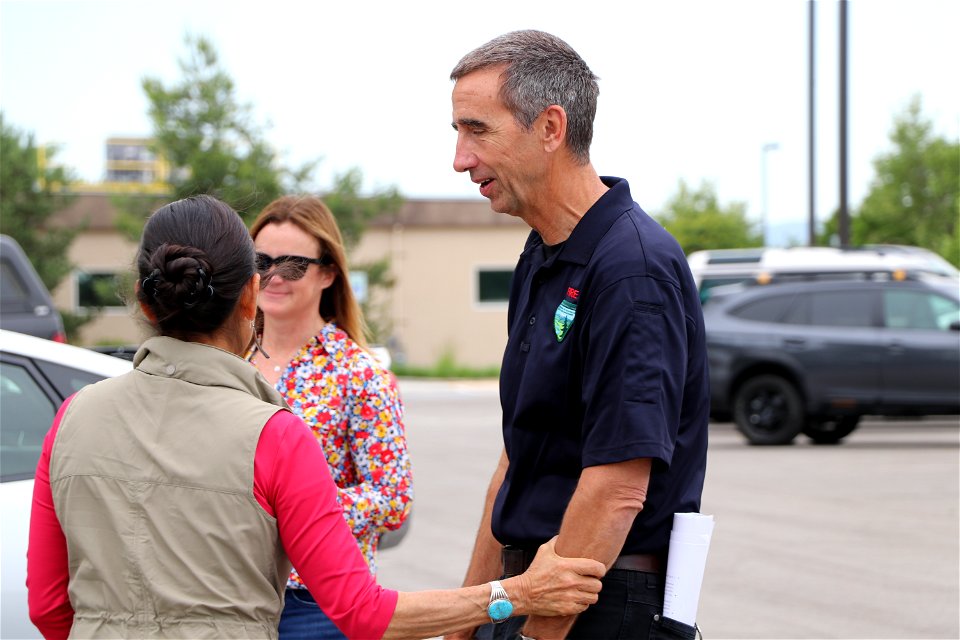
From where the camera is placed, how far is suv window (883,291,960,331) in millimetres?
13711

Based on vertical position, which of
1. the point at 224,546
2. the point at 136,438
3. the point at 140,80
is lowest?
the point at 224,546

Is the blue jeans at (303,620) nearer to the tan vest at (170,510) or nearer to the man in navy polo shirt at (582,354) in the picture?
the man in navy polo shirt at (582,354)

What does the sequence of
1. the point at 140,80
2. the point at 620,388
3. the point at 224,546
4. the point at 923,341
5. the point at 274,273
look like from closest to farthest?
the point at 224,546 → the point at 620,388 → the point at 274,273 → the point at 923,341 → the point at 140,80

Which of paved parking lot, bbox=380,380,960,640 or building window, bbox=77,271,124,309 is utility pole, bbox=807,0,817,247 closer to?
paved parking lot, bbox=380,380,960,640

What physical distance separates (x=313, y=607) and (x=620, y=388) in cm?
126

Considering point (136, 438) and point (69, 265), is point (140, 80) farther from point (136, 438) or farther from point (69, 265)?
point (136, 438)

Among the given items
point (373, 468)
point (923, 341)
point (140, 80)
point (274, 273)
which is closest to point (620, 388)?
point (373, 468)

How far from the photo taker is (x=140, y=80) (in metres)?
27.5

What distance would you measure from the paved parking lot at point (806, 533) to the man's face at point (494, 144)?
4.20 metres

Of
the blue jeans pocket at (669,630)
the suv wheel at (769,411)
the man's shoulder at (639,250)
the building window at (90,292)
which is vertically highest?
the man's shoulder at (639,250)

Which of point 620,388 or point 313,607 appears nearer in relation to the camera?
point 620,388

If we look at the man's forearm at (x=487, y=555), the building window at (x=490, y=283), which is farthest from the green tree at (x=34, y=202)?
the man's forearm at (x=487, y=555)

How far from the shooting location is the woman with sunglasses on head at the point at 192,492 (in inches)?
79.3

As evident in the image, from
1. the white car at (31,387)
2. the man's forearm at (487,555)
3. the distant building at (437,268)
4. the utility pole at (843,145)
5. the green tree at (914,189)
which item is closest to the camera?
the man's forearm at (487,555)
